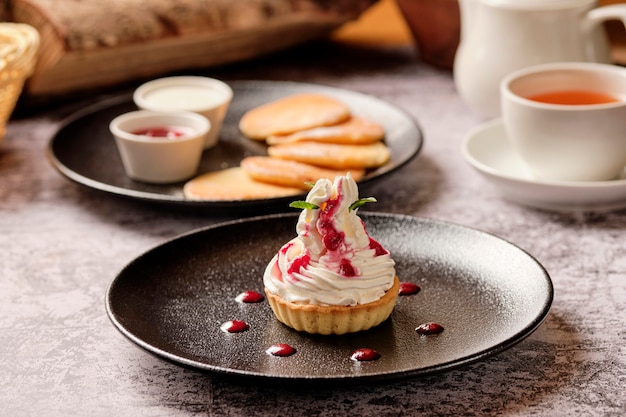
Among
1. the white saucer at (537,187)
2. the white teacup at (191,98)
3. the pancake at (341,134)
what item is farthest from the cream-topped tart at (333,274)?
the white teacup at (191,98)

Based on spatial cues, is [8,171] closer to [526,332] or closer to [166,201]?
[166,201]

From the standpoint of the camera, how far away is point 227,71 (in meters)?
2.54

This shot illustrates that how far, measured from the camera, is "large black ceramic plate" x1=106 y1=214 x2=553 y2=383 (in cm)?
113

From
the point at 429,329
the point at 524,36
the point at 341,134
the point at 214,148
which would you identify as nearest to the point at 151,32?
the point at 214,148

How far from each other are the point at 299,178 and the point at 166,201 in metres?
0.22

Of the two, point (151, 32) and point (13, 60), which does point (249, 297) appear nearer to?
point (13, 60)

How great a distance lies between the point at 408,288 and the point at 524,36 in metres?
0.76

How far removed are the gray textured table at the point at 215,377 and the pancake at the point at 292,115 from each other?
19 centimetres

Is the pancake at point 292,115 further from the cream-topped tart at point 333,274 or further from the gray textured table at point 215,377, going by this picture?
the cream-topped tart at point 333,274

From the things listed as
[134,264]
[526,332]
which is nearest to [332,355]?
[526,332]

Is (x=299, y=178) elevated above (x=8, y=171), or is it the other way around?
(x=299, y=178)

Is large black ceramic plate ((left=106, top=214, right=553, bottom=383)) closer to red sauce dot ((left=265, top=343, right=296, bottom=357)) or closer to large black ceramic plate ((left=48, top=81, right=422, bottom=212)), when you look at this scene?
red sauce dot ((left=265, top=343, right=296, bottom=357))

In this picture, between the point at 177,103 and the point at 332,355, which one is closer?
the point at 332,355

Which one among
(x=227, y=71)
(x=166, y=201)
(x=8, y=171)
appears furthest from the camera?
(x=227, y=71)
